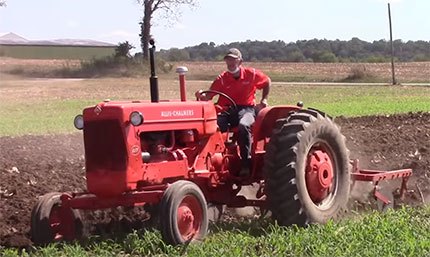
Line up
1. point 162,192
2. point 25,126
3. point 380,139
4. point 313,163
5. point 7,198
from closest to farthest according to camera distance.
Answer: point 162,192
point 313,163
point 7,198
point 380,139
point 25,126

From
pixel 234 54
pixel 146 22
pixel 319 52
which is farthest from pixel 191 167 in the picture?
pixel 319 52

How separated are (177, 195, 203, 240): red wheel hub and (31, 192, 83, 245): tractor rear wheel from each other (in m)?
1.09

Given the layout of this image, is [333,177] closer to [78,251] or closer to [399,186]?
[399,186]

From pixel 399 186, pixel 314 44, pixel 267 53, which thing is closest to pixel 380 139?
pixel 399 186

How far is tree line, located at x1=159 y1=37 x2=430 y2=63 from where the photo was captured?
59.0 m

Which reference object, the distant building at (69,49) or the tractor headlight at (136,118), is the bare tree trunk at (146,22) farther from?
the tractor headlight at (136,118)

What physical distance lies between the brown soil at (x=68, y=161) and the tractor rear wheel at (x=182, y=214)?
1.40 meters

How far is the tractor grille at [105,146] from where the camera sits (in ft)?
23.1

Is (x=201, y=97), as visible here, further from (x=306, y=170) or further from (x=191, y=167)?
(x=306, y=170)

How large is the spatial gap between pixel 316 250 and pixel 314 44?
72.4 meters

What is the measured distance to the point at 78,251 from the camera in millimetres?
6602

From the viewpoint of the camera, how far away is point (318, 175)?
26.7 feet

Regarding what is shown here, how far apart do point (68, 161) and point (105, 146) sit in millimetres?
4439

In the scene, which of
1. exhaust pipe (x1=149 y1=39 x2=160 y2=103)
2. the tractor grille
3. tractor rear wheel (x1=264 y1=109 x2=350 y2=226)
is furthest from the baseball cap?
the tractor grille
